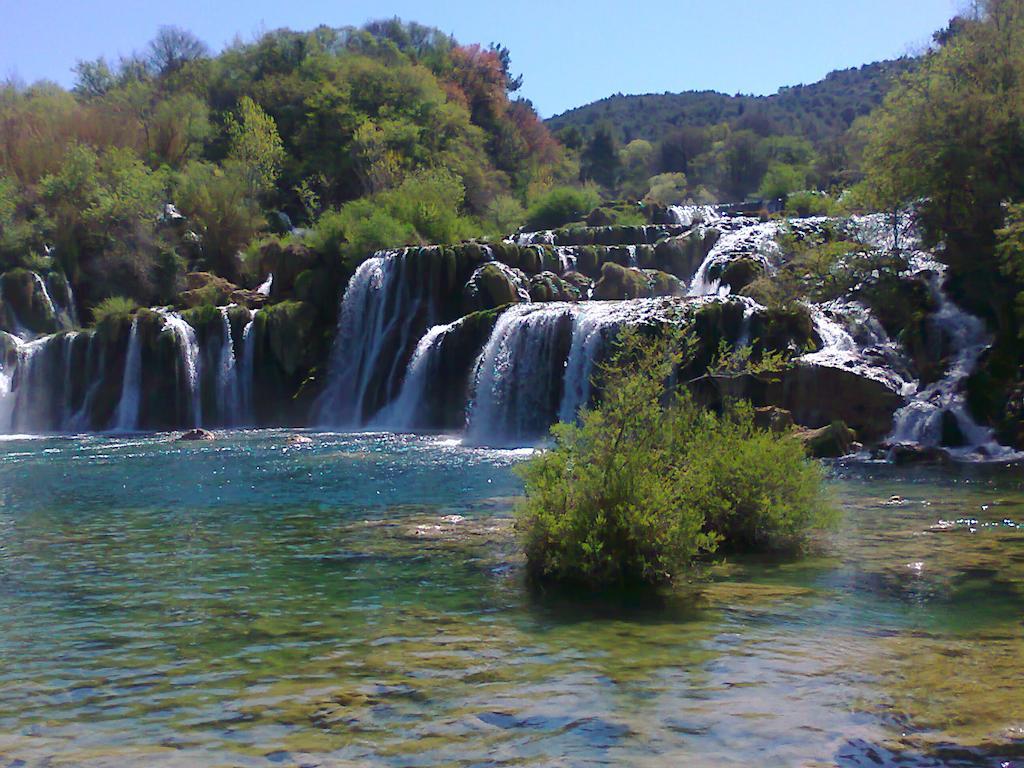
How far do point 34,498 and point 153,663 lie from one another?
1155 cm

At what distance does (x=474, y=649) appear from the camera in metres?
8.79

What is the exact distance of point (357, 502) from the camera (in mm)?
17594

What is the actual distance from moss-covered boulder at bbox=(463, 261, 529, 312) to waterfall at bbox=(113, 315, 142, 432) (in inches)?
443

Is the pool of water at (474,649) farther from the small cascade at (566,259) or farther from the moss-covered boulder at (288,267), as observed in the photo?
the moss-covered boulder at (288,267)

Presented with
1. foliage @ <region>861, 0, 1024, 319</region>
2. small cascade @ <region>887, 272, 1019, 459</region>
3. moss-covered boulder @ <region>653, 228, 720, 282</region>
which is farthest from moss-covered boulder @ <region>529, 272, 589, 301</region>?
small cascade @ <region>887, 272, 1019, 459</region>

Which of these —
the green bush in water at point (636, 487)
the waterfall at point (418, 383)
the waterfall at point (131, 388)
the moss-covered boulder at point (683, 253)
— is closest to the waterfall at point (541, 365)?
the waterfall at point (418, 383)

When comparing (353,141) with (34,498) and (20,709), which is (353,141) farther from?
(20,709)

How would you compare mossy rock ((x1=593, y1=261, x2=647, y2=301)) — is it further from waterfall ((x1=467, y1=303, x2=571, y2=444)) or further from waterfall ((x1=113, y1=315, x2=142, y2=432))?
waterfall ((x1=113, y1=315, x2=142, y2=432))

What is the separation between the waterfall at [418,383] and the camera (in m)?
32.1

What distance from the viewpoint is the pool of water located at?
6.70 metres

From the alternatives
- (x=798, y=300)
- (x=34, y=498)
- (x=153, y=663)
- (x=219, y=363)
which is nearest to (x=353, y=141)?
(x=219, y=363)

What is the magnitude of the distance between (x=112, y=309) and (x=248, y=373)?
19.8 feet

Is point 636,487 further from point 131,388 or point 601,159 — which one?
point 601,159

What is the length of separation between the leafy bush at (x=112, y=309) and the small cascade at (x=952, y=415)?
25.6 m
